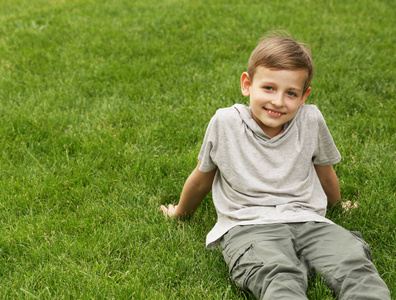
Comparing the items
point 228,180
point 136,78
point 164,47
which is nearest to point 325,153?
point 228,180

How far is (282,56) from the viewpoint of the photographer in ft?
7.77

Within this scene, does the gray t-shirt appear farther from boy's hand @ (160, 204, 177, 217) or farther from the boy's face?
boy's hand @ (160, 204, 177, 217)

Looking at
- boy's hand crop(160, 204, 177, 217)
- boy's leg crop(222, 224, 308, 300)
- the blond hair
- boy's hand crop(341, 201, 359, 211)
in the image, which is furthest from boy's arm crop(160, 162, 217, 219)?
boy's hand crop(341, 201, 359, 211)

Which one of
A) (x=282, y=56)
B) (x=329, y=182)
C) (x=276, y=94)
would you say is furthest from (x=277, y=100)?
(x=329, y=182)

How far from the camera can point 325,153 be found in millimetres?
2539

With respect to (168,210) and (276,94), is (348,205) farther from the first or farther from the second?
(168,210)

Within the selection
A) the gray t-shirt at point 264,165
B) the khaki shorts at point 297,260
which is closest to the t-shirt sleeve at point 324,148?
the gray t-shirt at point 264,165

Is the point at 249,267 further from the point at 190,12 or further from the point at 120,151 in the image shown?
the point at 190,12

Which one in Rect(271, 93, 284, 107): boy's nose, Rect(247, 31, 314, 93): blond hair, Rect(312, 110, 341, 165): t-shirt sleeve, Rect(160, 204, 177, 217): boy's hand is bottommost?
Rect(160, 204, 177, 217): boy's hand

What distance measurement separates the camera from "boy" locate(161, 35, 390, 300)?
2.27 m

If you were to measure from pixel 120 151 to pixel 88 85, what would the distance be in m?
1.25

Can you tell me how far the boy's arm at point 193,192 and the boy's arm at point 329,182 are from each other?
1.97 ft

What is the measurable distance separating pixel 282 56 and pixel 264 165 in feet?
1.81

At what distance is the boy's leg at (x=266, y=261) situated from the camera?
1.96 metres
